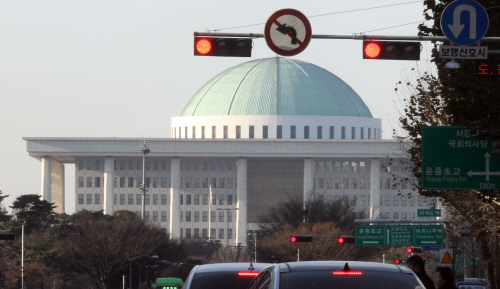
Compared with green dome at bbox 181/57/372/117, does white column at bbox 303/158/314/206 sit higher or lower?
lower

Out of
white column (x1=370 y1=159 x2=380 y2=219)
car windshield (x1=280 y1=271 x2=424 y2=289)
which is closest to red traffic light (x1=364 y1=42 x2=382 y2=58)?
car windshield (x1=280 y1=271 x2=424 y2=289)

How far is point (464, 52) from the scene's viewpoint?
1700 cm

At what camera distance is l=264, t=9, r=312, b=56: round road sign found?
16.8m

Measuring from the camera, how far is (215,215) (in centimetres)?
18412

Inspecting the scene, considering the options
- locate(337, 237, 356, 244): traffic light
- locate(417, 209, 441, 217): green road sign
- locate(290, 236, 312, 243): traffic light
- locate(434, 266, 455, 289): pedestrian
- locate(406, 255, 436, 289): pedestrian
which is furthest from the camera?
locate(290, 236, 312, 243): traffic light

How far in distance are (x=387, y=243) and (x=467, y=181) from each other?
27.7 metres

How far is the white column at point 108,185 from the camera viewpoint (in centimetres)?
17400

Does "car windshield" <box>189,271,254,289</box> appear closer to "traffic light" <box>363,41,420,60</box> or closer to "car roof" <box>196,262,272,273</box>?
"car roof" <box>196,262,272,273</box>

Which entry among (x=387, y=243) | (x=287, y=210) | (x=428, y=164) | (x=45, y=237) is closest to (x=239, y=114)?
(x=287, y=210)

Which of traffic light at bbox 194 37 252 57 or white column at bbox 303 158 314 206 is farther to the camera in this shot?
white column at bbox 303 158 314 206

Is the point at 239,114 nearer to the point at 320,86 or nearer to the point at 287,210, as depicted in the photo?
the point at 320,86

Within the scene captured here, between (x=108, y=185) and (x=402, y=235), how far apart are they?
127812mm

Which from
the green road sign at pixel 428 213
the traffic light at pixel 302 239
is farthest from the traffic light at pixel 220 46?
the traffic light at pixel 302 239

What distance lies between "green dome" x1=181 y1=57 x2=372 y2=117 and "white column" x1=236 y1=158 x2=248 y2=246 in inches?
560
